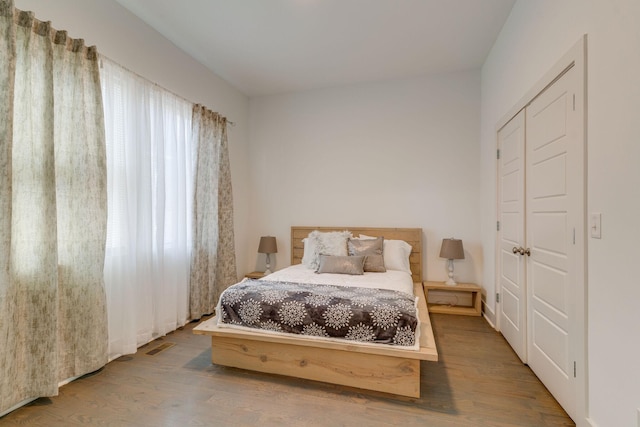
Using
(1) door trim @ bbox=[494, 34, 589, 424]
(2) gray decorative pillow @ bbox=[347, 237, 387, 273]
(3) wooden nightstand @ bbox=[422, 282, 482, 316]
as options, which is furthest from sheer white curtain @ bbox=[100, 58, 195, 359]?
(1) door trim @ bbox=[494, 34, 589, 424]

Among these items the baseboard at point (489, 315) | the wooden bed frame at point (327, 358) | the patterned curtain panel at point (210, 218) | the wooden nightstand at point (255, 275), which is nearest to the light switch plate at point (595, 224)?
the wooden bed frame at point (327, 358)

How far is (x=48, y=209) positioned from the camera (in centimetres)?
183

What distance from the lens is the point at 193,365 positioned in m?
2.27

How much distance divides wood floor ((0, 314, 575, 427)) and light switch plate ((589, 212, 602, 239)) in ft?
3.62

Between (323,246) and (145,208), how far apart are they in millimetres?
1899

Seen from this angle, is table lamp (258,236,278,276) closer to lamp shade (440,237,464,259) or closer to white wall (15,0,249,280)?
white wall (15,0,249,280)

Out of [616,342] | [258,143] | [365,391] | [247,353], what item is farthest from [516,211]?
[258,143]

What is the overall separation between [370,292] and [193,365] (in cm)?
153

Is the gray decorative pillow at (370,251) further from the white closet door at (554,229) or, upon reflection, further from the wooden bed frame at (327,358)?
the white closet door at (554,229)

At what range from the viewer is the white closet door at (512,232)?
231cm

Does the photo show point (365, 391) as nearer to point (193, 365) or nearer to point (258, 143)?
point (193, 365)

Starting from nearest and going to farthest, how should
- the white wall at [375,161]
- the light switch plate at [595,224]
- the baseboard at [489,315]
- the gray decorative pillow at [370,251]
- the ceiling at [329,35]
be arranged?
the light switch plate at [595,224] → the ceiling at [329,35] → the baseboard at [489,315] → the gray decorative pillow at [370,251] → the white wall at [375,161]

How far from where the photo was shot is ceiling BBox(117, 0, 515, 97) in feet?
8.00

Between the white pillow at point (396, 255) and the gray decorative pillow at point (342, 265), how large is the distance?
40cm
